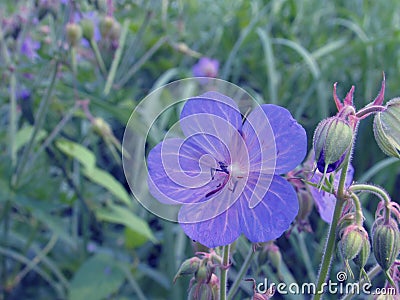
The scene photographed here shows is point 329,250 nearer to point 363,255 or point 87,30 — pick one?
point 363,255

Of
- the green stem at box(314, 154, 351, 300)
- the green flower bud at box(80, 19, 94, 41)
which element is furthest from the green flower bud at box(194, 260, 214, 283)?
the green flower bud at box(80, 19, 94, 41)

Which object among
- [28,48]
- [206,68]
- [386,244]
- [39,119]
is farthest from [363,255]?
[206,68]

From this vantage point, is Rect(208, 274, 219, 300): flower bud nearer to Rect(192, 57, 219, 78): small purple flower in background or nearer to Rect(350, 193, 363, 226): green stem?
Rect(350, 193, 363, 226): green stem

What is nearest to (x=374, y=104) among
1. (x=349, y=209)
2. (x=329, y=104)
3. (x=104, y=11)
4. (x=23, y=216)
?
(x=349, y=209)

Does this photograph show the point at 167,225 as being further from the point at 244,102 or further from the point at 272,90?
the point at 244,102

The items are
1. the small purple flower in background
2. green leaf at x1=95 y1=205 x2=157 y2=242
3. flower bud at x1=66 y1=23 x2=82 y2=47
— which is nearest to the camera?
flower bud at x1=66 y1=23 x2=82 y2=47

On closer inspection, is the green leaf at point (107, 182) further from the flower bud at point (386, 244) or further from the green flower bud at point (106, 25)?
the flower bud at point (386, 244)
